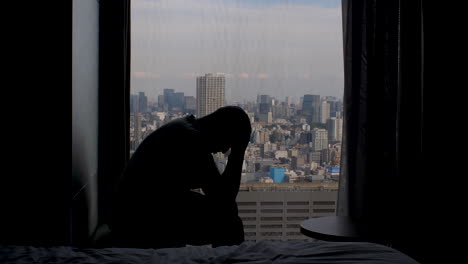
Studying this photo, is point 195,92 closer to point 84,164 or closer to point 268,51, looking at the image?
point 268,51

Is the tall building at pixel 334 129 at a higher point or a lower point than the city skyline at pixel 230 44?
lower

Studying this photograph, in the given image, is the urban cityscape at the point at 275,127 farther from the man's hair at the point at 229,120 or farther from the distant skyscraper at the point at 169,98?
the man's hair at the point at 229,120

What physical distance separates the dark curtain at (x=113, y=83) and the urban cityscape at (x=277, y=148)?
0.24 ft

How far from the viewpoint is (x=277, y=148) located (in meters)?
2.98

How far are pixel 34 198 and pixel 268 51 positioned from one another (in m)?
1.57

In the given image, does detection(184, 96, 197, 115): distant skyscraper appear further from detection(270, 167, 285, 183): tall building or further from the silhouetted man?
the silhouetted man

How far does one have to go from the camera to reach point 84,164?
231 centimetres

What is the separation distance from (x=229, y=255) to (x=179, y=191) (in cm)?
82

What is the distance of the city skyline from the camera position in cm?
292

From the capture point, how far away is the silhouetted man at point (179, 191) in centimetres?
205

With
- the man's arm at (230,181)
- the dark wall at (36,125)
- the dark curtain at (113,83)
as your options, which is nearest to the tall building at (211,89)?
the dark curtain at (113,83)

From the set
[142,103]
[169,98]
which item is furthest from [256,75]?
[142,103]

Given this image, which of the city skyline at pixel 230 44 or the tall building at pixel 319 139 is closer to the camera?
the city skyline at pixel 230 44

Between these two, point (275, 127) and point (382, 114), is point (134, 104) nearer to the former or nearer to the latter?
point (275, 127)
